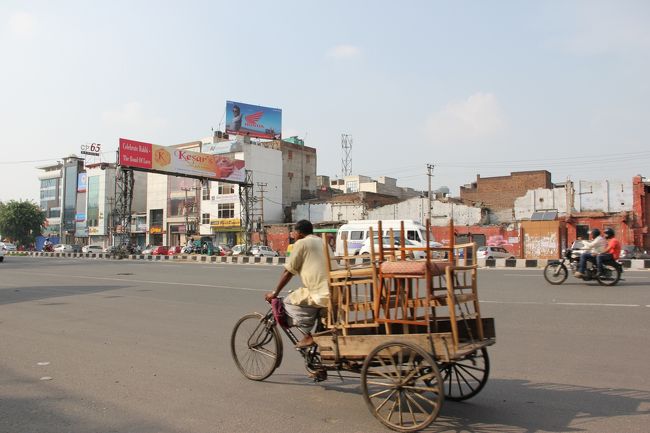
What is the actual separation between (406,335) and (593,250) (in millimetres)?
11904

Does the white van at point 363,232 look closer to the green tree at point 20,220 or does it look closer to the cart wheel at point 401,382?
the cart wheel at point 401,382

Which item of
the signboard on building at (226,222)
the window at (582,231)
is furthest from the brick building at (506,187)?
the signboard on building at (226,222)

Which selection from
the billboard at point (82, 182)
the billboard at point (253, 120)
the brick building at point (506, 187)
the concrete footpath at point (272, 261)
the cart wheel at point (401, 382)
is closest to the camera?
the cart wheel at point (401, 382)

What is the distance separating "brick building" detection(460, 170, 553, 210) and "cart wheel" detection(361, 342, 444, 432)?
5310 centimetres

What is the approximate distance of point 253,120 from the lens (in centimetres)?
6328

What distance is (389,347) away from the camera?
4160 mm

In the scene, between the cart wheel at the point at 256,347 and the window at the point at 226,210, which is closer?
the cart wheel at the point at 256,347

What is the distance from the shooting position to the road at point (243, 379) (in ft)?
14.0

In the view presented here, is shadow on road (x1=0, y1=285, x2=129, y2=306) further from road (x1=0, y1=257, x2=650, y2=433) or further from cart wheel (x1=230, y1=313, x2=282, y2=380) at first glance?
cart wheel (x1=230, y1=313, x2=282, y2=380)

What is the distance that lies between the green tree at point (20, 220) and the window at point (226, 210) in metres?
30.9

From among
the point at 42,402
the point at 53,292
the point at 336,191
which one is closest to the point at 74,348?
the point at 42,402

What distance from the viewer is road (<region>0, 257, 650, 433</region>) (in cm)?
427

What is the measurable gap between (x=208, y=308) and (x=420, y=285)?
285 inches

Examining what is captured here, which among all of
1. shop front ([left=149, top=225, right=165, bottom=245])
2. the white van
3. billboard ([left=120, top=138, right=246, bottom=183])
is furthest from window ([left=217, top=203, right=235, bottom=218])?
the white van
